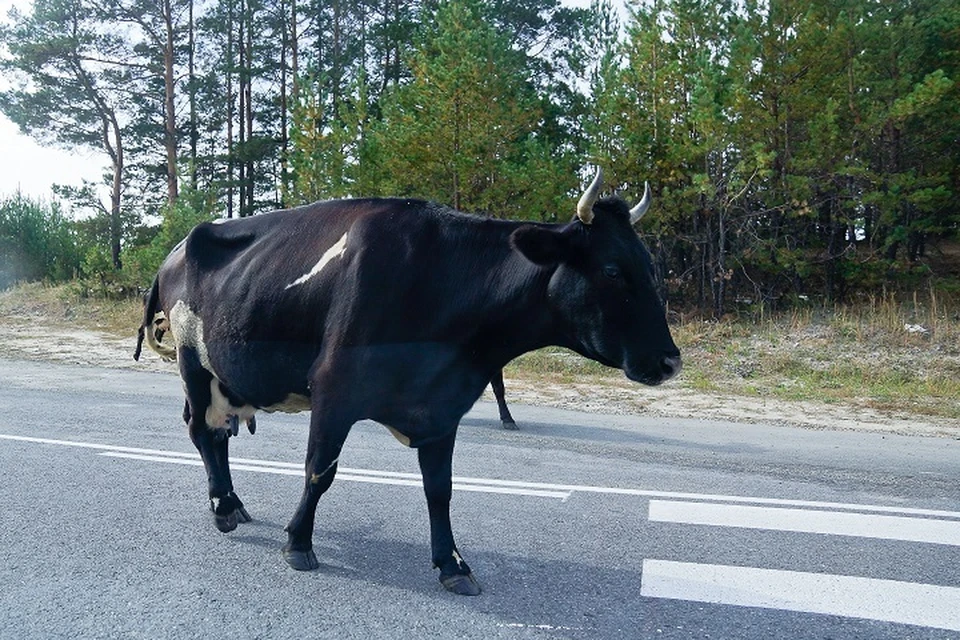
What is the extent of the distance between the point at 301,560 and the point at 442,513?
77 centimetres

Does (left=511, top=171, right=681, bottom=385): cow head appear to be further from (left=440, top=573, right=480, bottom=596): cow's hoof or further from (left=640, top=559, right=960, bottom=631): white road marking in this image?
(left=440, top=573, right=480, bottom=596): cow's hoof

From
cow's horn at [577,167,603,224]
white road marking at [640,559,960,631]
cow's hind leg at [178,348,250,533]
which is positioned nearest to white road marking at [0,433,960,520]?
cow's hind leg at [178,348,250,533]

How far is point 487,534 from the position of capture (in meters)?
4.75

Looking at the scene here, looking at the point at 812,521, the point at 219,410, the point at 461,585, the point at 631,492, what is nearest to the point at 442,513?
the point at 461,585

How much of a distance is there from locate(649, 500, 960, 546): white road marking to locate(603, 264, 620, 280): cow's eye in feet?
6.81

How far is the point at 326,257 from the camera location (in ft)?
13.5

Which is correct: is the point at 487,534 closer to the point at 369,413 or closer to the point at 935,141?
the point at 369,413

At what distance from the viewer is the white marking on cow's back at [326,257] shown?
4070mm

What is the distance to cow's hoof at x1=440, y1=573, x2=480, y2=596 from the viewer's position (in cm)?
380

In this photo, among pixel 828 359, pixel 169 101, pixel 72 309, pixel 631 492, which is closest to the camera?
pixel 631 492

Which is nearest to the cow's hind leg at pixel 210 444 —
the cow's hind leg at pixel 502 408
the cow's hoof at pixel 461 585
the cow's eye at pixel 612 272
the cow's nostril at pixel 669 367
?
the cow's hoof at pixel 461 585

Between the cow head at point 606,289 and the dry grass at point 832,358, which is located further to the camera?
the dry grass at point 832,358

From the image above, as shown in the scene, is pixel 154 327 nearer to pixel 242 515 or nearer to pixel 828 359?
pixel 242 515

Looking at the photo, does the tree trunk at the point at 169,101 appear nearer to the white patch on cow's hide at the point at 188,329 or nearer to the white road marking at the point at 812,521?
the white patch on cow's hide at the point at 188,329
